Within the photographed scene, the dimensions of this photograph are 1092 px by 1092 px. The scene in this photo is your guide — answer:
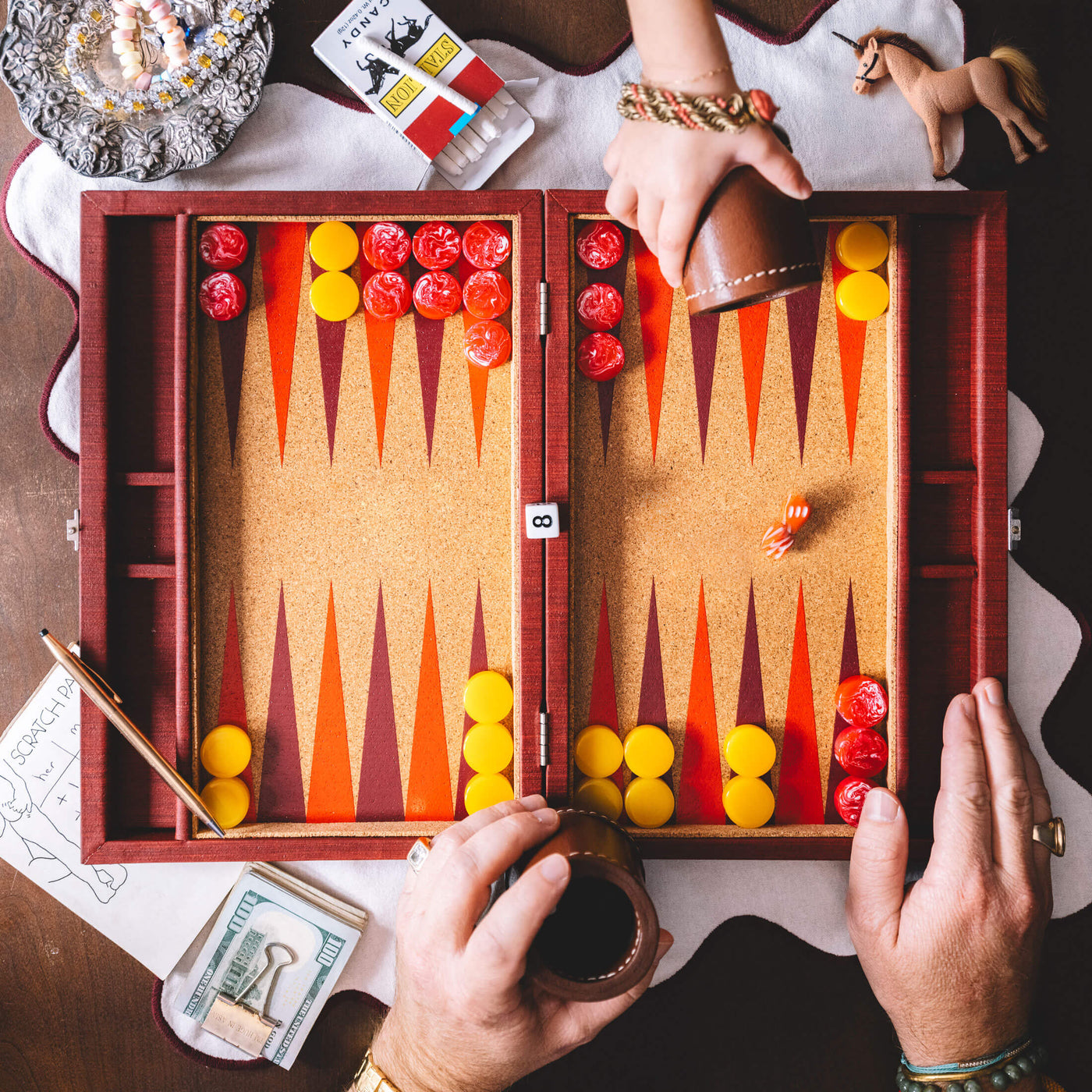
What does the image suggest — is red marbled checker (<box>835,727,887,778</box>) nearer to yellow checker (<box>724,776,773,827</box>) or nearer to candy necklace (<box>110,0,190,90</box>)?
yellow checker (<box>724,776,773,827</box>)

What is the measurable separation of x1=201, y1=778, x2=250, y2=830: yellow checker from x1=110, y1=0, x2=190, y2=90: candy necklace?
52.6 inches

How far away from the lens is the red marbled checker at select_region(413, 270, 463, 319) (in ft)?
4.47

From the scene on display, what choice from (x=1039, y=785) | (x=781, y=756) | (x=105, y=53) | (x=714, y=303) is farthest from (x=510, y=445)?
(x=1039, y=785)

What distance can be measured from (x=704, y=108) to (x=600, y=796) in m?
1.14

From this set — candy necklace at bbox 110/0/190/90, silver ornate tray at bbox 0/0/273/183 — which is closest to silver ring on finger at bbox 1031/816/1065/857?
silver ornate tray at bbox 0/0/273/183

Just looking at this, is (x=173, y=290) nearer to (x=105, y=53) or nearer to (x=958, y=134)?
(x=105, y=53)

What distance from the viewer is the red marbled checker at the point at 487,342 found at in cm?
135

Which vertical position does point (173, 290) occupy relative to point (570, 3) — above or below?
below

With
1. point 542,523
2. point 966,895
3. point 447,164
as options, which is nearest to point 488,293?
point 447,164

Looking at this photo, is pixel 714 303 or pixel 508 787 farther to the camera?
pixel 508 787

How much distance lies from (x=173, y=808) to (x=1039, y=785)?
165 centimetres

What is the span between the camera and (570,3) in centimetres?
153

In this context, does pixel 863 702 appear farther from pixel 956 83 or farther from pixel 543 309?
pixel 956 83

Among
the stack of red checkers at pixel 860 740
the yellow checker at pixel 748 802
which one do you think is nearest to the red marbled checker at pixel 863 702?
the stack of red checkers at pixel 860 740
